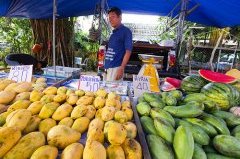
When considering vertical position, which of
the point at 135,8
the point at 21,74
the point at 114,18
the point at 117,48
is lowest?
the point at 21,74

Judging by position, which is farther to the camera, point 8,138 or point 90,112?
point 90,112

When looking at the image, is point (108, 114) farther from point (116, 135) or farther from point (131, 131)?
point (116, 135)

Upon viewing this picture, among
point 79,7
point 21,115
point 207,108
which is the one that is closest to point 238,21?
point 79,7

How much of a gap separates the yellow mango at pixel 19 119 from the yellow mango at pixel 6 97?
41cm

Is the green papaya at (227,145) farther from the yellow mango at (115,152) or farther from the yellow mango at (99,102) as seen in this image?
the yellow mango at (99,102)

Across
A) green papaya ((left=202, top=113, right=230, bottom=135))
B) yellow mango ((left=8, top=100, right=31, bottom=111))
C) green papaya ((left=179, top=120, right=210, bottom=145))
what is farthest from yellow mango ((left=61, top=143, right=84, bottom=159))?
green papaya ((left=202, top=113, right=230, bottom=135))

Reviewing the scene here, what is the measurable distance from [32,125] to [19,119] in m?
0.08

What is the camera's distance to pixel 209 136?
1.48 meters

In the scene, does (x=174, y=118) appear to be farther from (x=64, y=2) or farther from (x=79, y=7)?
(x=79, y=7)

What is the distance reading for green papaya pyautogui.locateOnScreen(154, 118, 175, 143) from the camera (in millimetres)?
1345

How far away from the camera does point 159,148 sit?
124cm

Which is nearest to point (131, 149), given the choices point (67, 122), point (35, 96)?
point (67, 122)

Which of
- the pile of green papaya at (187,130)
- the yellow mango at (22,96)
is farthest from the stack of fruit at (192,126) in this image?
the yellow mango at (22,96)

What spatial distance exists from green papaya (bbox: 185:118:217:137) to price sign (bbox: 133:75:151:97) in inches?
31.3
